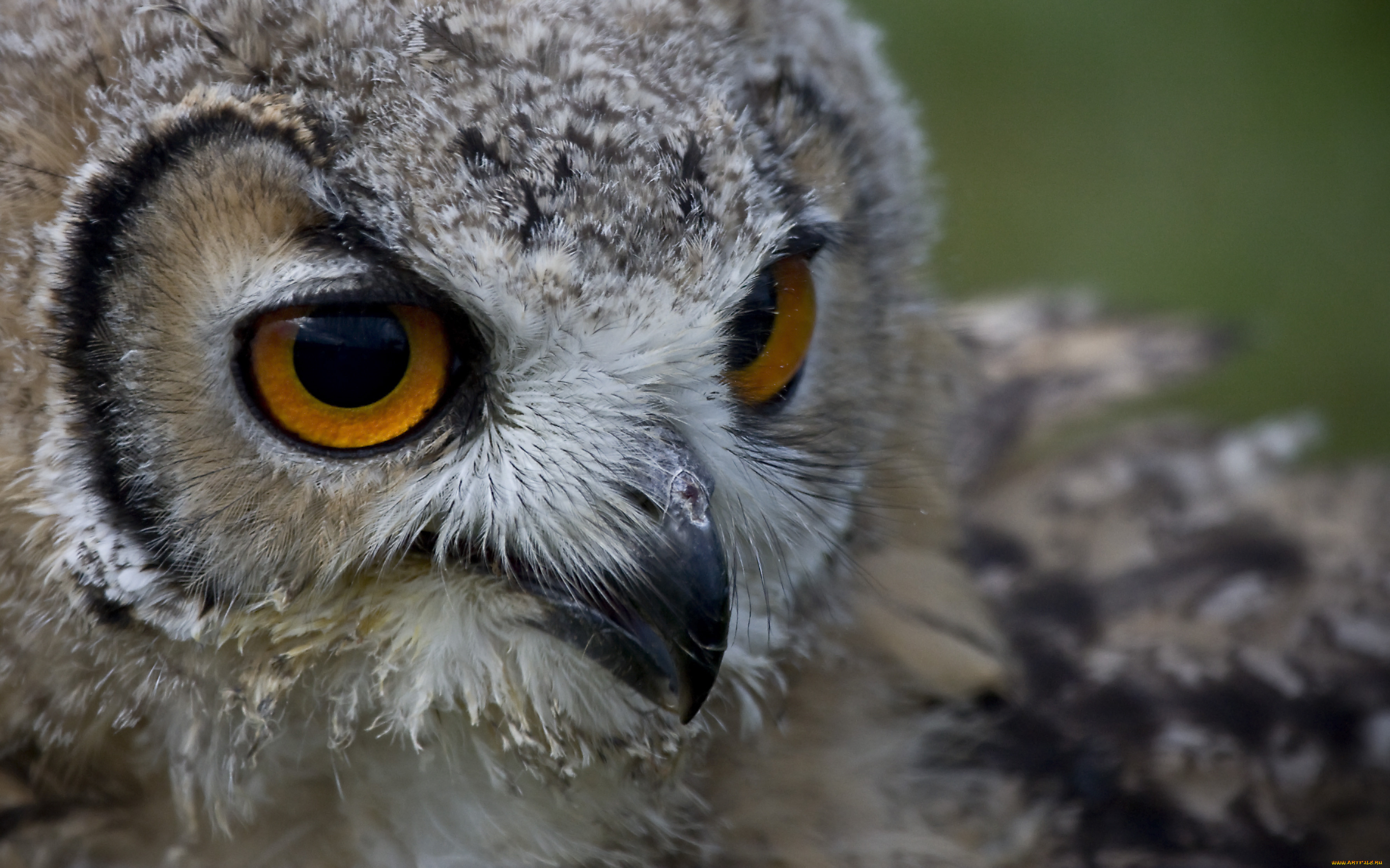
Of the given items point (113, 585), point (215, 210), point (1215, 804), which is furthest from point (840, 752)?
point (215, 210)

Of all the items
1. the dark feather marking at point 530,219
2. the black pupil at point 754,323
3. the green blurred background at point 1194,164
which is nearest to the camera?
the dark feather marking at point 530,219

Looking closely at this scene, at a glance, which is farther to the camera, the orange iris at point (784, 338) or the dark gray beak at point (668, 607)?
the orange iris at point (784, 338)

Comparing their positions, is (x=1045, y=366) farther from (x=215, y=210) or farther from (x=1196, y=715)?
(x=215, y=210)

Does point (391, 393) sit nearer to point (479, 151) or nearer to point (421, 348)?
point (421, 348)

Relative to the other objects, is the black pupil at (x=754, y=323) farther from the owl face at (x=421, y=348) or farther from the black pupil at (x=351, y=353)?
the black pupil at (x=351, y=353)

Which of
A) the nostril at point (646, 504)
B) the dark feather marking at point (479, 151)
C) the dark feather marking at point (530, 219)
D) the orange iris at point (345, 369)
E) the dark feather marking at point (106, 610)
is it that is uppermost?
the dark feather marking at point (479, 151)

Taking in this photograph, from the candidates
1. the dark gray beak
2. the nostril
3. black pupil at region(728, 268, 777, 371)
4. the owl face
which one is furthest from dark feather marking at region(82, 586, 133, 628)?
black pupil at region(728, 268, 777, 371)

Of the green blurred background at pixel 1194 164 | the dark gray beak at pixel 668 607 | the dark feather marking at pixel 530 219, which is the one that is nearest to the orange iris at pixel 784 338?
the dark gray beak at pixel 668 607

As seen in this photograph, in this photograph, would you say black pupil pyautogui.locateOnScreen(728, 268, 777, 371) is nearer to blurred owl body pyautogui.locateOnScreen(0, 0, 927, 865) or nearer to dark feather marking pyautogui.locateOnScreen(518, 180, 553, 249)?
blurred owl body pyautogui.locateOnScreen(0, 0, 927, 865)
